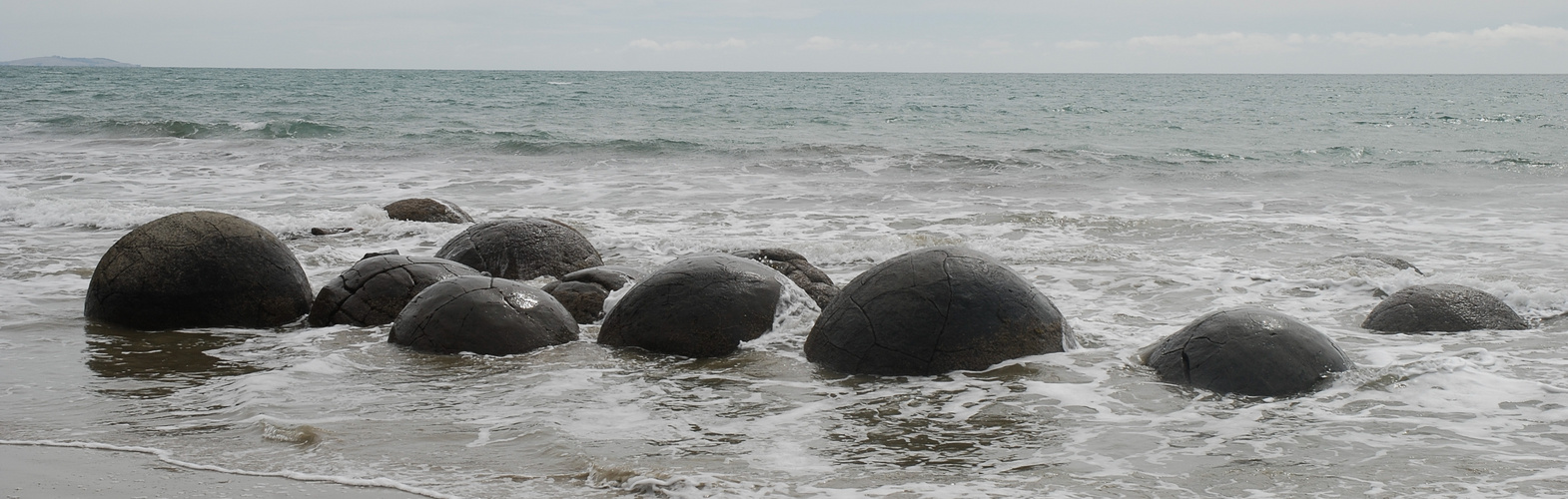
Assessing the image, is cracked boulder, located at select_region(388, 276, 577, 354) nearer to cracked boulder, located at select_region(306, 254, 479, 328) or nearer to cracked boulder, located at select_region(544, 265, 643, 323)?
cracked boulder, located at select_region(306, 254, 479, 328)

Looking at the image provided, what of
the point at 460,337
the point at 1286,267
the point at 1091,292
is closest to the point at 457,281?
the point at 460,337

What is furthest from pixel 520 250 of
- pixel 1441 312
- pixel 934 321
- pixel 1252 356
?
pixel 1441 312

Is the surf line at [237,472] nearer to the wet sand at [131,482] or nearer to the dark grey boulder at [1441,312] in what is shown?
the wet sand at [131,482]

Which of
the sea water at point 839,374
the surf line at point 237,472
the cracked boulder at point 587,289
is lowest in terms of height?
the sea water at point 839,374

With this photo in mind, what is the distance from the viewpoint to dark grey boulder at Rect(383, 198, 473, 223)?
10.7 meters

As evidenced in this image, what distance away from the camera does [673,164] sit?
58.9ft

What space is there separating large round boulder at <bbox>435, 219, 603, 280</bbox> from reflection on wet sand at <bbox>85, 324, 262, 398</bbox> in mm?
A: 1941

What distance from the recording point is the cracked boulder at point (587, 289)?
21.6 feet

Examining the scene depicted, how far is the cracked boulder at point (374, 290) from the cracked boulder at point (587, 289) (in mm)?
557

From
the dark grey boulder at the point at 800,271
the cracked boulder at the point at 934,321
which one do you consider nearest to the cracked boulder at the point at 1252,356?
the cracked boulder at the point at 934,321

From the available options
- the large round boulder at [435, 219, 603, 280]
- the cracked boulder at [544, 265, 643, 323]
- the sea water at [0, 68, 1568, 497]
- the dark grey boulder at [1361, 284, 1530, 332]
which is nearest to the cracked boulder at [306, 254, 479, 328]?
the sea water at [0, 68, 1568, 497]

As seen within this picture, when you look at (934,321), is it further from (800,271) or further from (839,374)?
(800,271)

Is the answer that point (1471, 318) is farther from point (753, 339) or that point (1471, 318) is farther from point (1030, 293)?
point (753, 339)

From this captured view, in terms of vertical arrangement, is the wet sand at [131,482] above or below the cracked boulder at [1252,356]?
below
